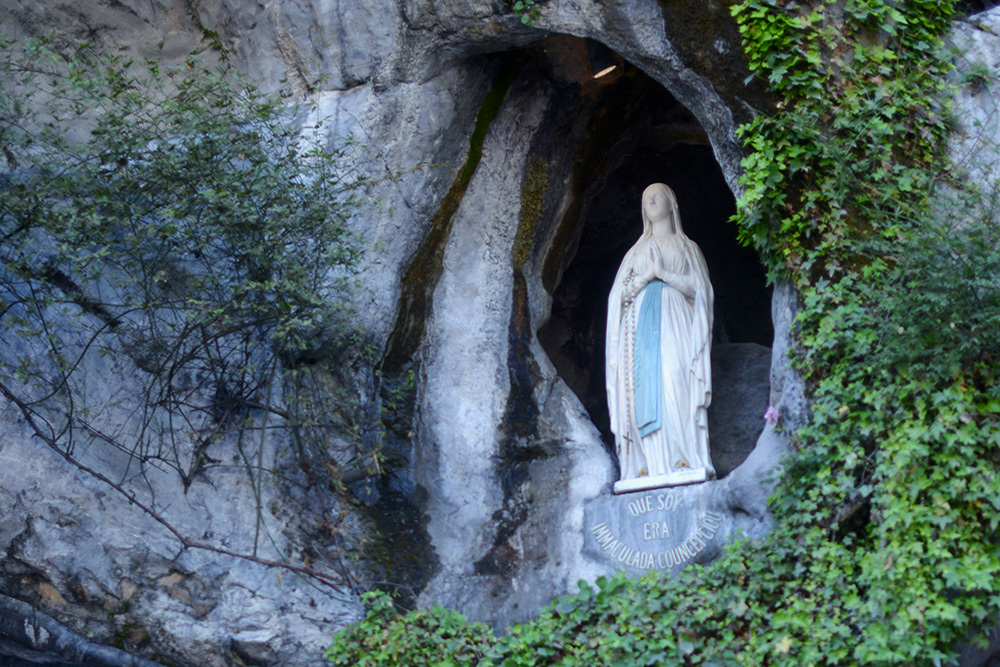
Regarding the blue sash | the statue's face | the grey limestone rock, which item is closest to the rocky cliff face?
the grey limestone rock

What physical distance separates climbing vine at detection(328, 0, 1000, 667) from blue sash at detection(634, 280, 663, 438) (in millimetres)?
874

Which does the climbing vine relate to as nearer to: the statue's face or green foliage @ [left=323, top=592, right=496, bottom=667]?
green foliage @ [left=323, top=592, right=496, bottom=667]

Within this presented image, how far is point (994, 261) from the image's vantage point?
417 cm

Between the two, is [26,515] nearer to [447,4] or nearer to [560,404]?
[560,404]

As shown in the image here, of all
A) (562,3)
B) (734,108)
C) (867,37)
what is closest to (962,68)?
(867,37)

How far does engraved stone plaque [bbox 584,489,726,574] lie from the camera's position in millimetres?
5172

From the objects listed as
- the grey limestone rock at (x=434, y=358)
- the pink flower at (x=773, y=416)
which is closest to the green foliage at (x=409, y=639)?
the grey limestone rock at (x=434, y=358)

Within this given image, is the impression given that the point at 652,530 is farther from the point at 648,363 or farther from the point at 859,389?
the point at 859,389

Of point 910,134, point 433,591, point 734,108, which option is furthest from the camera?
point 433,591

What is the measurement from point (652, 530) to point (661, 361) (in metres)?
0.93

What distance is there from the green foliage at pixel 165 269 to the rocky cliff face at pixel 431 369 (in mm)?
211

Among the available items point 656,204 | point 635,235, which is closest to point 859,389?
point 656,204

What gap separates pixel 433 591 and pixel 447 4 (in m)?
3.28

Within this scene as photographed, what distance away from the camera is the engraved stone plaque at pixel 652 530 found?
5.17 m
